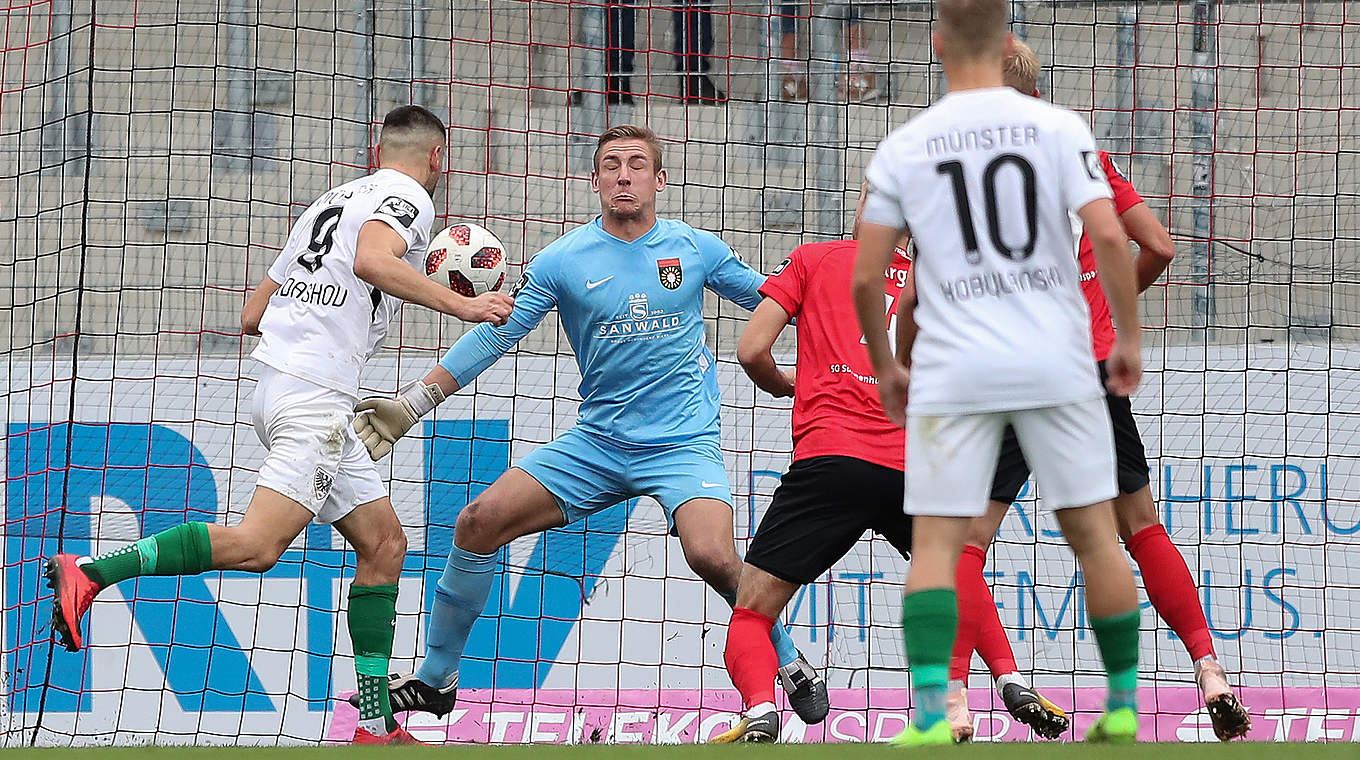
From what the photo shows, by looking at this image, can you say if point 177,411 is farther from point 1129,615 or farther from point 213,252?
point 1129,615

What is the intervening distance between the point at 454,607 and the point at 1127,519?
2334 millimetres

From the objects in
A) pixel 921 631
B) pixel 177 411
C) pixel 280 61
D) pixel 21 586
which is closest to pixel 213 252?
pixel 280 61

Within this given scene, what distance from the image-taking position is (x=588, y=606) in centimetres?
752

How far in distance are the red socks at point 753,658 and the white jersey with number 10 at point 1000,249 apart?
1.63m

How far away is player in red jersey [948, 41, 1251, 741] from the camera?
4324 mm

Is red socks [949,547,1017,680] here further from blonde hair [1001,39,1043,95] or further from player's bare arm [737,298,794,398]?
blonde hair [1001,39,1043,95]

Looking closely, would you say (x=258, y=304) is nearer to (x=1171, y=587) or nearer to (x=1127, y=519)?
(x=1127, y=519)

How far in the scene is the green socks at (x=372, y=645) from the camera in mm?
5414

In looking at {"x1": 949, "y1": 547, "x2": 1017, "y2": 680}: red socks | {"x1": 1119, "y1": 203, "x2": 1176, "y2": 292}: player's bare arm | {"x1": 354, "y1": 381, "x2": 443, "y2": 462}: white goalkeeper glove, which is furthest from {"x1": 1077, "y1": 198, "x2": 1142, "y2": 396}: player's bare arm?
{"x1": 354, "y1": 381, "x2": 443, "y2": 462}: white goalkeeper glove

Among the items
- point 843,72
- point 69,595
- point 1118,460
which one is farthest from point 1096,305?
point 843,72

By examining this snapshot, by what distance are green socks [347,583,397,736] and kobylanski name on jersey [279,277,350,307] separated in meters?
0.97

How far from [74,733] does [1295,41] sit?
24.3 ft

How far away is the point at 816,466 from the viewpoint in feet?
15.6

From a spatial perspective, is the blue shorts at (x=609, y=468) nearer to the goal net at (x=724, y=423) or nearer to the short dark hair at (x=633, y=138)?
the short dark hair at (x=633, y=138)
